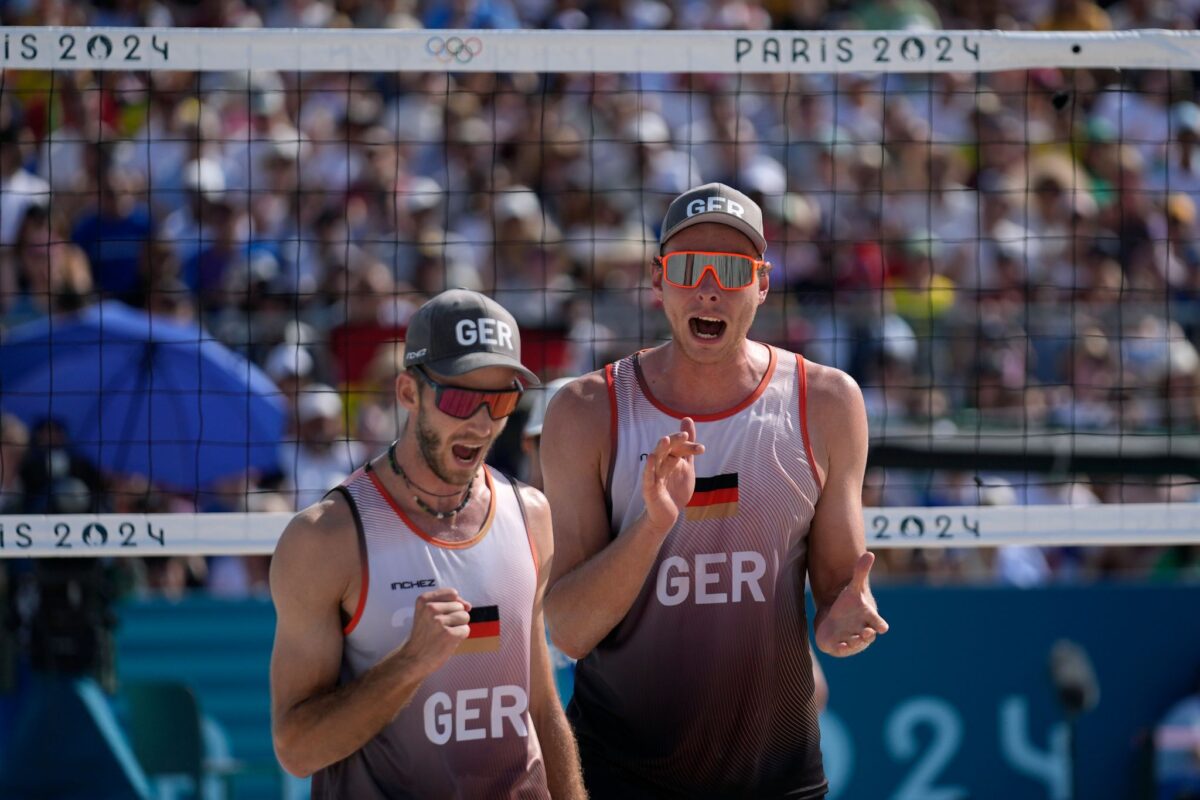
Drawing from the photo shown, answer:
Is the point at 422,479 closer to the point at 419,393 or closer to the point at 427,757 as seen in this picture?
the point at 419,393

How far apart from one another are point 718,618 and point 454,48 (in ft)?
7.20

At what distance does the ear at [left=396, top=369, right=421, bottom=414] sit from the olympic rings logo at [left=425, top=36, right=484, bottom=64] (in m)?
1.97

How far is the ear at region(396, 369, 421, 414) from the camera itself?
3463 mm

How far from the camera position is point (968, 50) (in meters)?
5.34

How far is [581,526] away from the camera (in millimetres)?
3908

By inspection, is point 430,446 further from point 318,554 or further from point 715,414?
point 715,414

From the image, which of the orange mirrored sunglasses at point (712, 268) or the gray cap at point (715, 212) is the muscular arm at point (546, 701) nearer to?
the orange mirrored sunglasses at point (712, 268)

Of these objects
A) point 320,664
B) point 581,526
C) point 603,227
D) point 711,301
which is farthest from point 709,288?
point 603,227

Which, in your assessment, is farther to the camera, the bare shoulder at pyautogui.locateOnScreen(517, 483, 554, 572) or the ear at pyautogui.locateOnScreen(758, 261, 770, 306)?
the ear at pyautogui.locateOnScreen(758, 261, 770, 306)

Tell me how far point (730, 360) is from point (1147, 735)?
16.6 feet

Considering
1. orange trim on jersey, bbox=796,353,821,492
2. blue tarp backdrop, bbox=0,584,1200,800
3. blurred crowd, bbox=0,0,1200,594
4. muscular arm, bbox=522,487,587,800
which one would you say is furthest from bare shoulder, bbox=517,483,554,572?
blue tarp backdrop, bbox=0,584,1200,800

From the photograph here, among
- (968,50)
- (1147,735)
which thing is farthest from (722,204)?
(1147,735)

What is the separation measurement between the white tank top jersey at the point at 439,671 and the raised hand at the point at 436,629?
162 mm

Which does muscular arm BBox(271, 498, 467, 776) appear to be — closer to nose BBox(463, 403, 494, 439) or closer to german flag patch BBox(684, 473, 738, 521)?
nose BBox(463, 403, 494, 439)
